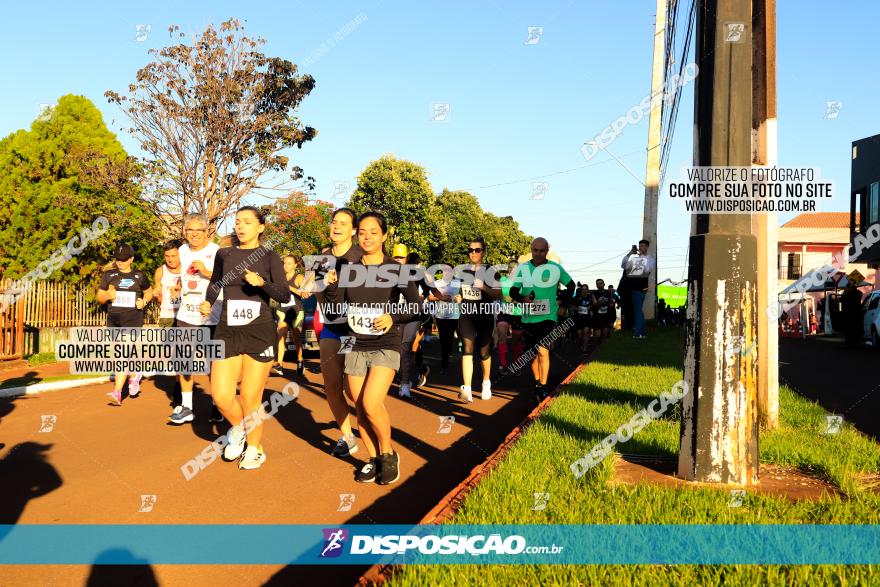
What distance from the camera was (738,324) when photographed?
465 centimetres

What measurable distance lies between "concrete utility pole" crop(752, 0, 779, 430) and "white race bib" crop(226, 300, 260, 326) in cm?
451

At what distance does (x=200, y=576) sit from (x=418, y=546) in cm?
118

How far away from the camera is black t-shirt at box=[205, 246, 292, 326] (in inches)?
253

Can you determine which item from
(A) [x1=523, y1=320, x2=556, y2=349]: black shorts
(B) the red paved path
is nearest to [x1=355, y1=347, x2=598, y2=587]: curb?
(B) the red paved path

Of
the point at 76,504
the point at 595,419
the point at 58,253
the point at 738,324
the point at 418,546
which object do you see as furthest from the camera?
the point at 58,253

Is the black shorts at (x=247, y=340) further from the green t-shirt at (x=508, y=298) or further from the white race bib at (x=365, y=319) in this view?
the green t-shirt at (x=508, y=298)

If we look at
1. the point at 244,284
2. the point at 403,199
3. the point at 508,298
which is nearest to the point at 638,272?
the point at 508,298

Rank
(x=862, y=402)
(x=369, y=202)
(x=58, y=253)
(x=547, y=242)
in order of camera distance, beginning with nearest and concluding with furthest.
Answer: (x=862, y=402)
(x=547, y=242)
(x=58, y=253)
(x=369, y=202)

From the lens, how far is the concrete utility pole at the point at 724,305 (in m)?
4.62

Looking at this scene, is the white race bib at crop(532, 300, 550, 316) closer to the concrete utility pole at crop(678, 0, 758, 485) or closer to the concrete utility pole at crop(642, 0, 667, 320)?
the concrete utility pole at crop(678, 0, 758, 485)

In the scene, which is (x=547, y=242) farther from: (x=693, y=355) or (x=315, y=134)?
(x=315, y=134)

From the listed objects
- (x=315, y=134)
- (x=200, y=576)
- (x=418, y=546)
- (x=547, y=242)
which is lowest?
(x=200, y=576)

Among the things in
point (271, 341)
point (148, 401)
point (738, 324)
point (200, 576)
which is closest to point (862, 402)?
point (738, 324)

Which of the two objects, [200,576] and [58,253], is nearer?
[200,576]
